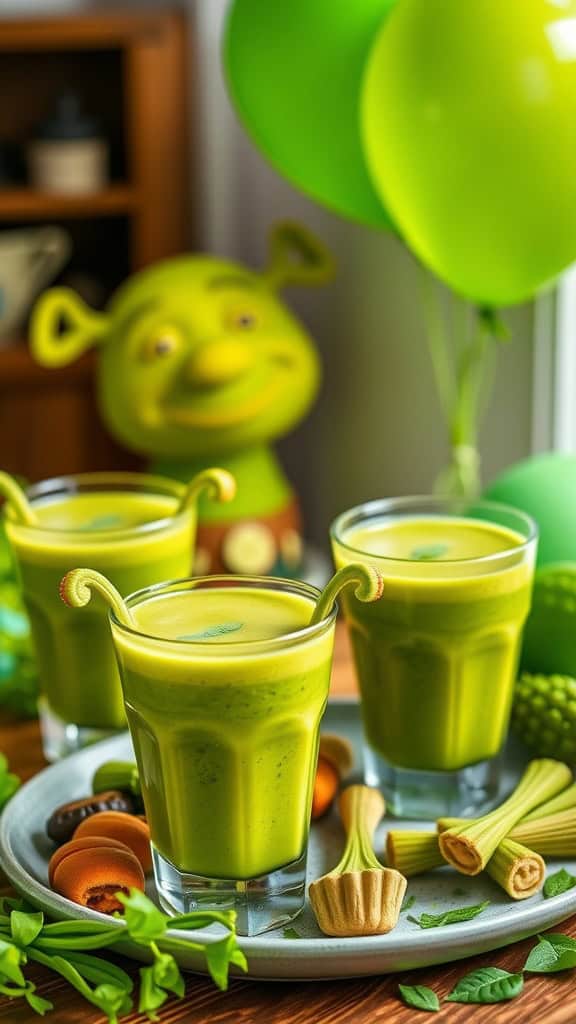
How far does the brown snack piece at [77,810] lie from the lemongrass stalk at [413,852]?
0.20 metres

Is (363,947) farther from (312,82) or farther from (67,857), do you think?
(312,82)

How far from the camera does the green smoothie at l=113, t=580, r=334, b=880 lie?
798 mm

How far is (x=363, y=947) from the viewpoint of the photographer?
795mm

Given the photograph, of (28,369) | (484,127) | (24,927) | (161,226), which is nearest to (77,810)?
(24,927)

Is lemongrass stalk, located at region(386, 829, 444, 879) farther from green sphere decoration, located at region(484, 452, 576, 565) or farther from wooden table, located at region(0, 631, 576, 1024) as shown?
green sphere decoration, located at region(484, 452, 576, 565)

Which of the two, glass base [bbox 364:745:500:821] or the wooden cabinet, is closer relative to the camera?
glass base [bbox 364:745:500:821]

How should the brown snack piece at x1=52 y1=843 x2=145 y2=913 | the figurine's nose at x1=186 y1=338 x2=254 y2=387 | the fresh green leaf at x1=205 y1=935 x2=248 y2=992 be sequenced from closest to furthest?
the fresh green leaf at x1=205 y1=935 x2=248 y2=992 → the brown snack piece at x1=52 y1=843 x2=145 y2=913 → the figurine's nose at x1=186 y1=338 x2=254 y2=387

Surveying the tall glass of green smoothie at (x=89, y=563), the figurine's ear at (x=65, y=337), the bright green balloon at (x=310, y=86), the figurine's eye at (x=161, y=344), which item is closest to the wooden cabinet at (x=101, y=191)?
the figurine's ear at (x=65, y=337)

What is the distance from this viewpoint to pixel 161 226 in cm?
244

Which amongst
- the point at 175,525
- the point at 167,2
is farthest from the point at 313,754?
the point at 167,2

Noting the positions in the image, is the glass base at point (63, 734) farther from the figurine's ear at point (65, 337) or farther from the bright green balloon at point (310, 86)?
the figurine's ear at point (65, 337)

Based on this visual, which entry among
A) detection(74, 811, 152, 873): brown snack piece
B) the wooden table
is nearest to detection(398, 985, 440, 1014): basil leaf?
the wooden table

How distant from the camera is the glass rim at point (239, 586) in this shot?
2.60 feet

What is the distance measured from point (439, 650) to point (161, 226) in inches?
64.2
